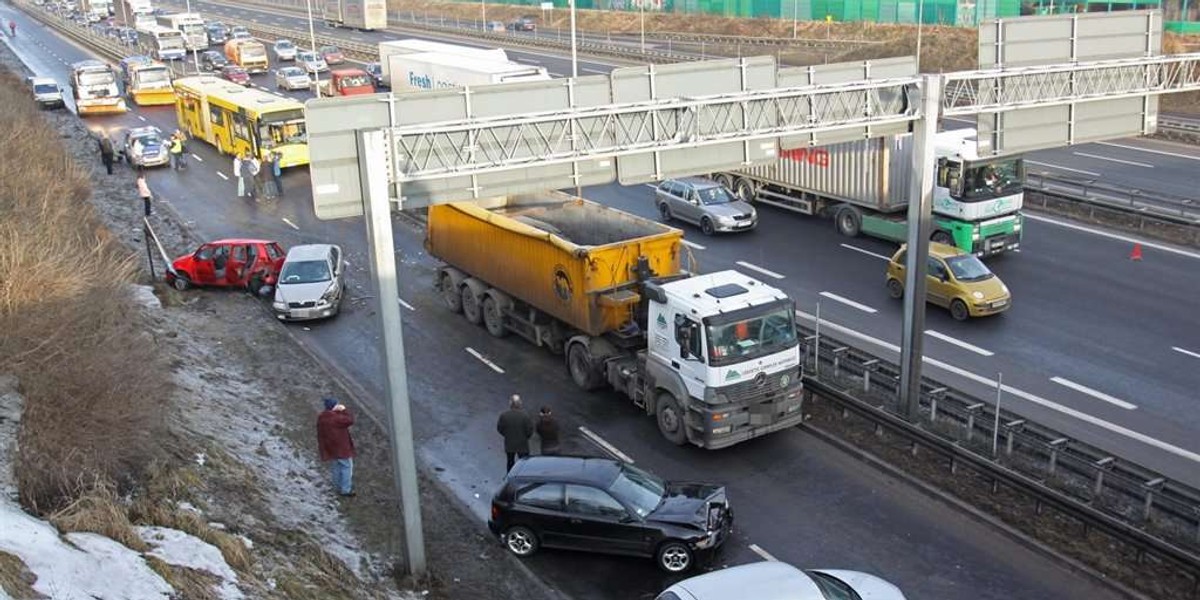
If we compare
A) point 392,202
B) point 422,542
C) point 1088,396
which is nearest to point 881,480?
point 1088,396

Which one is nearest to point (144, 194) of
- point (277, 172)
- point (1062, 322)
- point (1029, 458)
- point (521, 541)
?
point (277, 172)

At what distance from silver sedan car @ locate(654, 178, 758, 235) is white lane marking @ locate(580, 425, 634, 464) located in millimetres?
13417

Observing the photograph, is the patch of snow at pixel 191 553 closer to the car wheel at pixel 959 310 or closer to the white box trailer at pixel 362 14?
the car wheel at pixel 959 310

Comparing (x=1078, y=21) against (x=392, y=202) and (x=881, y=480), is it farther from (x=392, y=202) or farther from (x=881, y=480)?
(x=392, y=202)

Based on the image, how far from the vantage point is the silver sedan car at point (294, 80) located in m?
60.6

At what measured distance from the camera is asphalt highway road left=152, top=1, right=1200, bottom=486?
17.8m

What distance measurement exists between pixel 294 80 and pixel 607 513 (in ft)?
174

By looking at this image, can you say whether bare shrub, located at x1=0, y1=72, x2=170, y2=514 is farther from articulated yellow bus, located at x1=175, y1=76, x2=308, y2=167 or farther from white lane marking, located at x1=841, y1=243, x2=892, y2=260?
articulated yellow bus, located at x1=175, y1=76, x2=308, y2=167

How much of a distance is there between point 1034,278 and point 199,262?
20.7 m

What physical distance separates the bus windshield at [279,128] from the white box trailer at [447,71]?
16.9 feet

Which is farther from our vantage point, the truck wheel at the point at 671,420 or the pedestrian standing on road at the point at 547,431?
the truck wheel at the point at 671,420

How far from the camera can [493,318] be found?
22219mm

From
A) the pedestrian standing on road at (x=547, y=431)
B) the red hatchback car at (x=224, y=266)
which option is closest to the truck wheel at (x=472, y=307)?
the red hatchback car at (x=224, y=266)

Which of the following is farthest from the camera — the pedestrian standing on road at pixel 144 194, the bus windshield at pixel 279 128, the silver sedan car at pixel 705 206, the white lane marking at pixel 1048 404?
the bus windshield at pixel 279 128
